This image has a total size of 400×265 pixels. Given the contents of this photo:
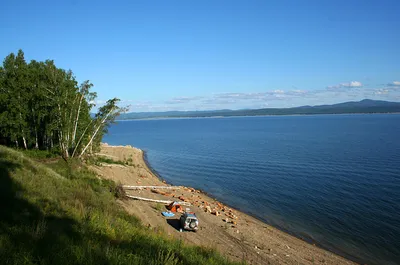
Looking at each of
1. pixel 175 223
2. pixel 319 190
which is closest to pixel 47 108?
pixel 175 223

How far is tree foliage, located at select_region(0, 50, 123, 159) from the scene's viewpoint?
30.0 metres

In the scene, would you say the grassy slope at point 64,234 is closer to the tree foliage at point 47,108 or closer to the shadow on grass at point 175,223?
the shadow on grass at point 175,223

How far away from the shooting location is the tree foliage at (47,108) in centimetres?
3000

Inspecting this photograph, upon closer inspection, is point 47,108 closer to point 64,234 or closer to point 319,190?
point 64,234

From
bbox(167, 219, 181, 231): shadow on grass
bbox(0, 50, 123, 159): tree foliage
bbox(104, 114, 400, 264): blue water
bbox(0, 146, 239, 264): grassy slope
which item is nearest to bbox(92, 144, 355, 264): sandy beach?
bbox(167, 219, 181, 231): shadow on grass

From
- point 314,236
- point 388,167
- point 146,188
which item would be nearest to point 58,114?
point 146,188

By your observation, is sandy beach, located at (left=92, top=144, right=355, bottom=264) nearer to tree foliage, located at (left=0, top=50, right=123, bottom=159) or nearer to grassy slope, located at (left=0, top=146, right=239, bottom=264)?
grassy slope, located at (left=0, top=146, right=239, bottom=264)

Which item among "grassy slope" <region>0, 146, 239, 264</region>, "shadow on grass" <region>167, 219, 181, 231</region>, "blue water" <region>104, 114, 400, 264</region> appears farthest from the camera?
"blue water" <region>104, 114, 400, 264</region>

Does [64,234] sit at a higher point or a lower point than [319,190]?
higher

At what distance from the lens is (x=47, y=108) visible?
3194 centimetres

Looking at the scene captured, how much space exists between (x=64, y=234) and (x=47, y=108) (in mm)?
27337

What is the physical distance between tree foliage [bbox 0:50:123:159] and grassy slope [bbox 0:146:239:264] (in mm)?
15092

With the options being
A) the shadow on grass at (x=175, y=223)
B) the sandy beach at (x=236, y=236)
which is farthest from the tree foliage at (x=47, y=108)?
the shadow on grass at (x=175, y=223)

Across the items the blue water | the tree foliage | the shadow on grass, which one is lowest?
the blue water
